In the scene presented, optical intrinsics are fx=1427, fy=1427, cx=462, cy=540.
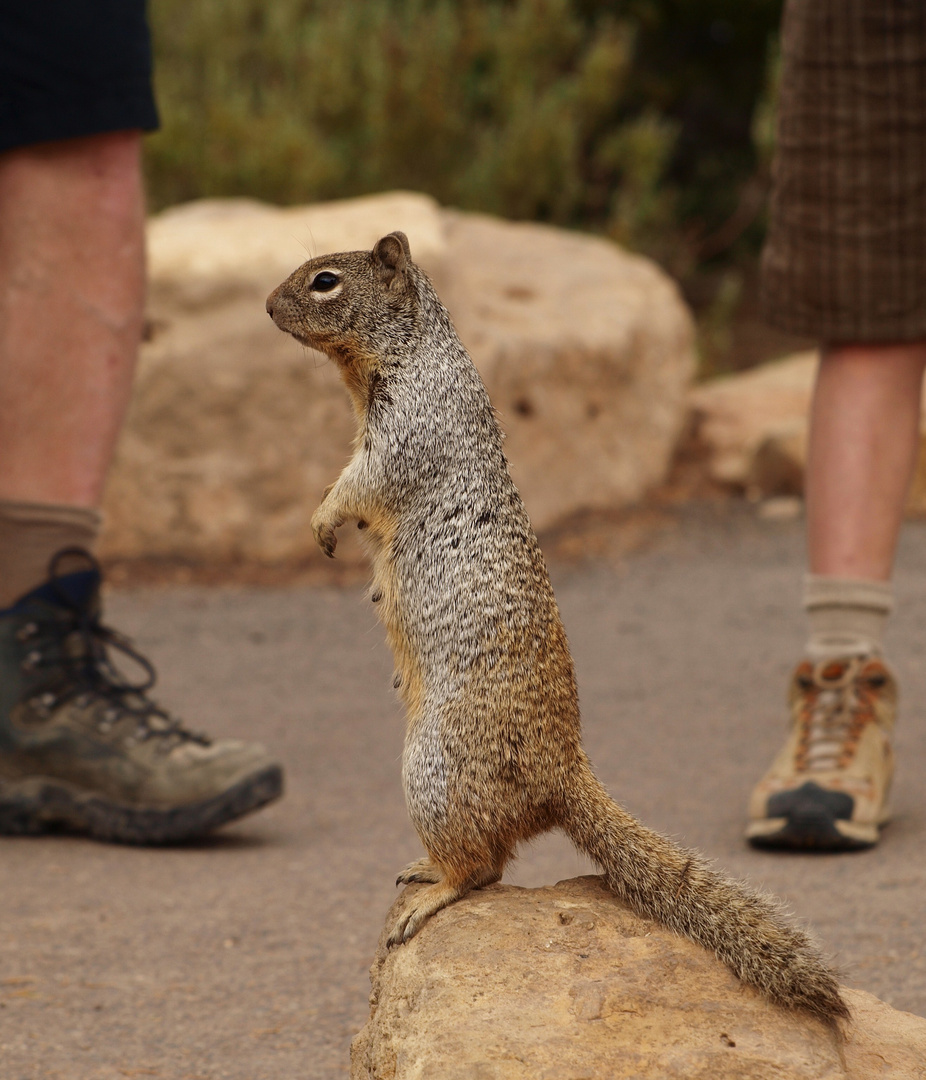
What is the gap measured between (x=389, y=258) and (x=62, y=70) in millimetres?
1577

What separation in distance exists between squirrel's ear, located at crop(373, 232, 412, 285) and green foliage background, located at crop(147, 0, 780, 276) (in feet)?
26.5

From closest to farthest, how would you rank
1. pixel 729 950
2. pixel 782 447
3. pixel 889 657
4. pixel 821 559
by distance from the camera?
pixel 729 950 < pixel 821 559 < pixel 889 657 < pixel 782 447

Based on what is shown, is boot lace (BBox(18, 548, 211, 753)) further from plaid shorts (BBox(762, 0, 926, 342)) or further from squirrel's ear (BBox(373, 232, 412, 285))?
plaid shorts (BBox(762, 0, 926, 342))

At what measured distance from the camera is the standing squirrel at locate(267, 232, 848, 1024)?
197 centimetres

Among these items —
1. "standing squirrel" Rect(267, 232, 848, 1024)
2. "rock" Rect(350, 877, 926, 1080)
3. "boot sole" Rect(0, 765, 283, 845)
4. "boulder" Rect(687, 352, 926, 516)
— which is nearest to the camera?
"rock" Rect(350, 877, 926, 1080)

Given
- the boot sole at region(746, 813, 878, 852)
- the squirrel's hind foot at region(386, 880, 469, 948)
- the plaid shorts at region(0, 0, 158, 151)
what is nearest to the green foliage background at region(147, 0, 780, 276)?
the plaid shorts at region(0, 0, 158, 151)

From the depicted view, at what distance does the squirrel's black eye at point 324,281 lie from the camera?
2.24 m

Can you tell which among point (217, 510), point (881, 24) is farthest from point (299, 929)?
point (217, 510)

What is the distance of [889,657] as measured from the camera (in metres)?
5.19

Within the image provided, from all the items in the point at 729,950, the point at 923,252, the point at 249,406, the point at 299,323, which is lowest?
the point at 249,406

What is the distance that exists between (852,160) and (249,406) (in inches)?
151

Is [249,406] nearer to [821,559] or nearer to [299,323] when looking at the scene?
[821,559]

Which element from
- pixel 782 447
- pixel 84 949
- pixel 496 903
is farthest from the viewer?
pixel 782 447

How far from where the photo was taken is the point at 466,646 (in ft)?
6.68
